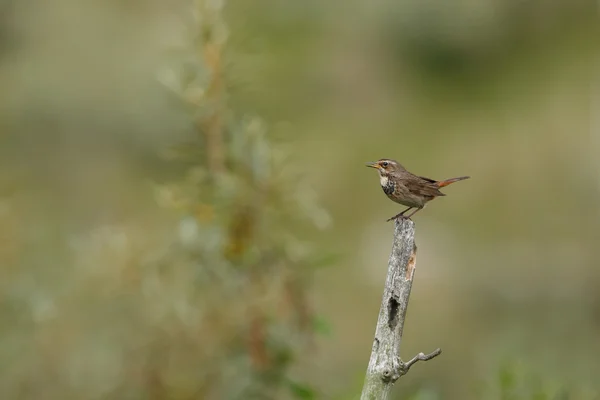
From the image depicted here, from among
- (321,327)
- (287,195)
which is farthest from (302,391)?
(287,195)

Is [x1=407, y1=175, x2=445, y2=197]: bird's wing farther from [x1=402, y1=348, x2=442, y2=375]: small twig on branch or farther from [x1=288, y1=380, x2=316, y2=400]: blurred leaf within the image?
[x1=402, y1=348, x2=442, y2=375]: small twig on branch

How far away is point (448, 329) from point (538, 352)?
2.26 m

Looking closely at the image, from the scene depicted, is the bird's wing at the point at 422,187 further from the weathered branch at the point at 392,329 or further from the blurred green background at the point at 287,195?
the weathered branch at the point at 392,329

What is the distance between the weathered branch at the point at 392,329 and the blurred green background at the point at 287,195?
0.84 meters

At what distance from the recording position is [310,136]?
55.3 feet

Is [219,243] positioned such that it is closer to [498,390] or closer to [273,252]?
[273,252]

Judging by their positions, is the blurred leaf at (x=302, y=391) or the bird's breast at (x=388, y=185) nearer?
the blurred leaf at (x=302, y=391)

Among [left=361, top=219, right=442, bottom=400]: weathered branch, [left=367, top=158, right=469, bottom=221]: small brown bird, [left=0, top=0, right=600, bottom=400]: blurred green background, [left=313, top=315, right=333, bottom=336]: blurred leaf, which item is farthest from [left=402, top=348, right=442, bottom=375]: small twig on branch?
[left=367, top=158, right=469, bottom=221]: small brown bird

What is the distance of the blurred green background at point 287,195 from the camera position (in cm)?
478

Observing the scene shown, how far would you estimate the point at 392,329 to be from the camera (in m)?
3.16

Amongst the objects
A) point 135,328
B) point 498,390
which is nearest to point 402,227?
point 498,390

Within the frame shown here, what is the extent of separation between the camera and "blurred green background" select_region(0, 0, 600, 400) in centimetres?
478

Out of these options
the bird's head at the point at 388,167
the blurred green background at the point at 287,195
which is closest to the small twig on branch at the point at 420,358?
the blurred green background at the point at 287,195

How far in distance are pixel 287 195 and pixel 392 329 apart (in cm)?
175
